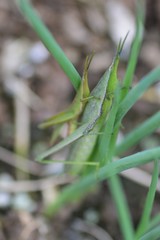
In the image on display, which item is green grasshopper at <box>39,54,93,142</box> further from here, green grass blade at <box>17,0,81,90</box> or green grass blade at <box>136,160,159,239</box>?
green grass blade at <box>136,160,159,239</box>

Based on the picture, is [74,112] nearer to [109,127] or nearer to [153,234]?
[109,127]

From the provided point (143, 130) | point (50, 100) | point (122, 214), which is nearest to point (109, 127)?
point (143, 130)

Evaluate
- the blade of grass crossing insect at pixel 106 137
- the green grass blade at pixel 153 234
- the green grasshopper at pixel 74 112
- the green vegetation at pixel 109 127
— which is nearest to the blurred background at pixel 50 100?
the green vegetation at pixel 109 127

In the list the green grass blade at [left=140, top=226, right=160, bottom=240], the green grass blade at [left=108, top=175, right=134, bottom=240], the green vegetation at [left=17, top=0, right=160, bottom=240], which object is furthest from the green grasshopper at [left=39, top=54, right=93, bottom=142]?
the green grass blade at [left=140, top=226, right=160, bottom=240]

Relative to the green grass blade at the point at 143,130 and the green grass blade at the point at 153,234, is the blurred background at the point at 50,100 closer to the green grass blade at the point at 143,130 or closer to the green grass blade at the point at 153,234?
the green grass blade at the point at 143,130

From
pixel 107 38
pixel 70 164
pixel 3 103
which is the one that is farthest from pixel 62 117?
pixel 107 38

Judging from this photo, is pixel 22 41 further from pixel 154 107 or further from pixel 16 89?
pixel 154 107
